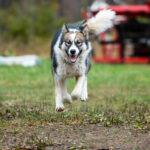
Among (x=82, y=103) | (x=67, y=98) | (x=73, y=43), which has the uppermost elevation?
(x=73, y=43)

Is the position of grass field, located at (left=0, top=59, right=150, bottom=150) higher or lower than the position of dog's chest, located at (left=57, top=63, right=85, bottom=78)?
lower

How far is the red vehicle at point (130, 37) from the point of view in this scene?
1689 cm

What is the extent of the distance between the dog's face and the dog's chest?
0.46ft

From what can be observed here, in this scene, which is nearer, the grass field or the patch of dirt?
the patch of dirt

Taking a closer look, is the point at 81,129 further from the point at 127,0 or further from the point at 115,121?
the point at 127,0

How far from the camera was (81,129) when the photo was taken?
543cm

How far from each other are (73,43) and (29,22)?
788 inches

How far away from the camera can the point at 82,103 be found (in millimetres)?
8242

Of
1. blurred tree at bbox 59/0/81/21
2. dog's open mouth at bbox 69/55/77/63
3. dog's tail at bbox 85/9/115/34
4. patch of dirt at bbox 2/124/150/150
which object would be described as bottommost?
patch of dirt at bbox 2/124/150/150

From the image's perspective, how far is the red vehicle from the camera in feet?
55.4

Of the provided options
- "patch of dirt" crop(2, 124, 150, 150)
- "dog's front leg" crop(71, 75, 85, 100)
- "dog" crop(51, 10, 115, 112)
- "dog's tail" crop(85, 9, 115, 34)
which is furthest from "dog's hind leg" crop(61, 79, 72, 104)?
"patch of dirt" crop(2, 124, 150, 150)

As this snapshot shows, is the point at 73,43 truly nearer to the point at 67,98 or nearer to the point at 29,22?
the point at 67,98

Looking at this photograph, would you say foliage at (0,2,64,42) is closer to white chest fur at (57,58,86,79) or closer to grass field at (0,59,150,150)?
grass field at (0,59,150,150)

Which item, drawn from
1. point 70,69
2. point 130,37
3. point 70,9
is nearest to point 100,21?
point 70,69
